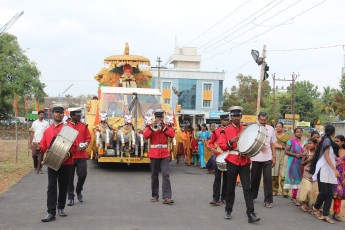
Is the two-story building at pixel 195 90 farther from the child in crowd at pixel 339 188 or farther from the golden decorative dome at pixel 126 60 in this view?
the child in crowd at pixel 339 188

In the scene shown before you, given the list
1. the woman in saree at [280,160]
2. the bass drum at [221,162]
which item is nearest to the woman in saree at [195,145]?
the woman in saree at [280,160]

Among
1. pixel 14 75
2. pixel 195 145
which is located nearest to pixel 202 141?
pixel 195 145

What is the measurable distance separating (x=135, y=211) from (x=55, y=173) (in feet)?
5.44

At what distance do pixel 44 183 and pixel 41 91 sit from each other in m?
34.6

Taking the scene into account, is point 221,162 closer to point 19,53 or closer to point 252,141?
point 252,141

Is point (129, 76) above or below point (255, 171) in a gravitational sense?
above

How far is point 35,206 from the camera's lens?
766 centimetres

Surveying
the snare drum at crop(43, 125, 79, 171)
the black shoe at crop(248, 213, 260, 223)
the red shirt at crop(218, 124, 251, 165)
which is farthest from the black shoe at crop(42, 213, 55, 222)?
the black shoe at crop(248, 213, 260, 223)

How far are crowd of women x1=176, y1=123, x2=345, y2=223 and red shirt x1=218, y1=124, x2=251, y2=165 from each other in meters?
1.40

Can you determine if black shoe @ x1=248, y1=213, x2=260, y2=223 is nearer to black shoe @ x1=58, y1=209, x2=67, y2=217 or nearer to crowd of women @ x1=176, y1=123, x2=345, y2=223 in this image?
crowd of women @ x1=176, y1=123, x2=345, y2=223

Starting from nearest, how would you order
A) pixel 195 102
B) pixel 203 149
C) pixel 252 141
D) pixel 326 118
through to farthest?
pixel 252 141 → pixel 203 149 → pixel 195 102 → pixel 326 118

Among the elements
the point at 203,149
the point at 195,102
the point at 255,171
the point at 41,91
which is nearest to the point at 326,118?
the point at 195,102

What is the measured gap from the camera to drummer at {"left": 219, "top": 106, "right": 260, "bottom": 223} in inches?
271

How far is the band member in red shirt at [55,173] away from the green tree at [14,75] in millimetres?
36054
